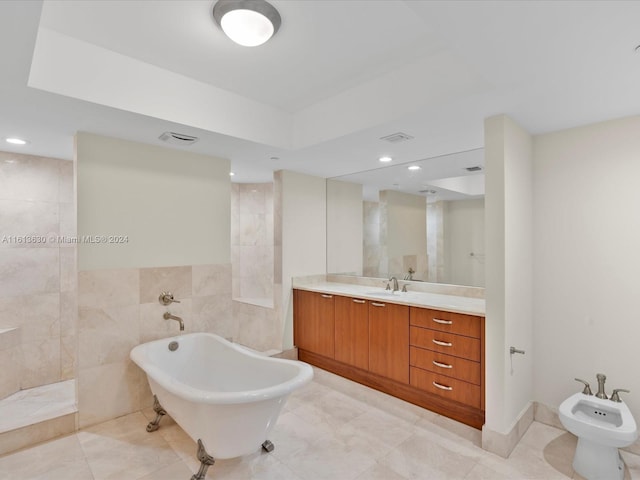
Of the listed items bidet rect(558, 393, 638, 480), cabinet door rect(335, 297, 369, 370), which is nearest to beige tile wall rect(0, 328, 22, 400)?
cabinet door rect(335, 297, 369, 370)

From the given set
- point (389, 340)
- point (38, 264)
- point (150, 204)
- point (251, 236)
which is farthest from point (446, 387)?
point (38, 264)

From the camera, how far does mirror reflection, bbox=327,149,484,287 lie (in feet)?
9.97

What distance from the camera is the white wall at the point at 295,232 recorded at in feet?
12.5

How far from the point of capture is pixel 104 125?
2398mm

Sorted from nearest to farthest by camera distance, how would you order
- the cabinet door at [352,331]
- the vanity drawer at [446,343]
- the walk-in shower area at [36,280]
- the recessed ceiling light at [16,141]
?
1. the vanity drawer at [446,343]
2. the recessed ceiling light at [16,141]
3. the walk-in shower area at [36,280]
4. the cabinet door at [352,331]

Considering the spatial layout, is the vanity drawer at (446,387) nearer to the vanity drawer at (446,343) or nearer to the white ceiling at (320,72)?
the vanity drawer at (446,343)

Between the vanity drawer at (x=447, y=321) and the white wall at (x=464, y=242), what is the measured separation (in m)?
0.64

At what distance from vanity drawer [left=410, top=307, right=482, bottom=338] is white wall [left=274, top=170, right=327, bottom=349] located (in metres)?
1.59

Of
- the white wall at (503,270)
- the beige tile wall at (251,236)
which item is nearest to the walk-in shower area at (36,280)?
the beige tile wall at (251,236)

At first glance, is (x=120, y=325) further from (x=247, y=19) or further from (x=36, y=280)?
(x=247, y=19)

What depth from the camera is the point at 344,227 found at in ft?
13.9

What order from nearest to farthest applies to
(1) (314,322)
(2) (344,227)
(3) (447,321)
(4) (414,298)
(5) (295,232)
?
(3) (447,321) < (4) (414,298) < (1) (314,322) < (5) (295,232) < (2) (344,227)

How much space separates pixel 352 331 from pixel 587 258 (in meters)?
2.03

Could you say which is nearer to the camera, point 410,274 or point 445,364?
point 445,364
